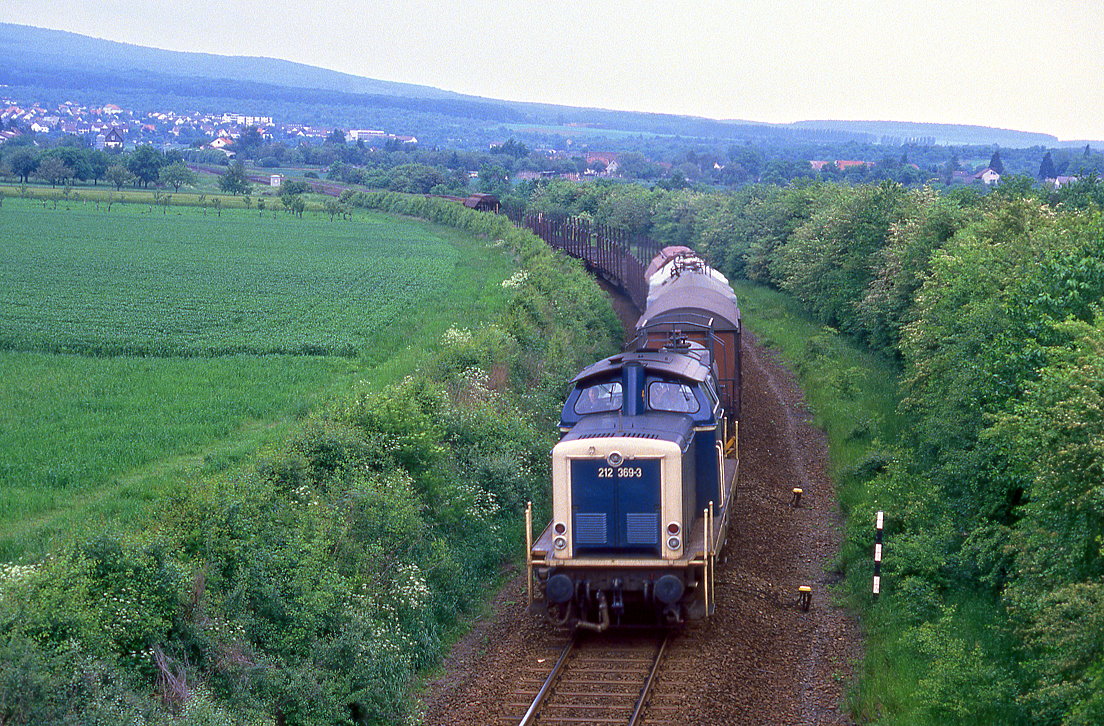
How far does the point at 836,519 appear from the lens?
64.6 feet

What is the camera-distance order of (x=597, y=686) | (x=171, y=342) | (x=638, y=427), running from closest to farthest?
(x=597, y=686), (x=638, y=427), (x=171, y=342)

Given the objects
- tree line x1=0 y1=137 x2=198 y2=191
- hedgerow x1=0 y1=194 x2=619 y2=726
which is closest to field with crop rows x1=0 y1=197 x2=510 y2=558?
hedgerow x1=0 y1=194 x2=619 y2=726

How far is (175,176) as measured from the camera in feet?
423

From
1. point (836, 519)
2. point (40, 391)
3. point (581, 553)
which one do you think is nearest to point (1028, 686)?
point (581, 553)

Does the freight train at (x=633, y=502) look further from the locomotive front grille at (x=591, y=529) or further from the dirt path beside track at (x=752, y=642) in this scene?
the dirt path beside track at (x=752, y=642)

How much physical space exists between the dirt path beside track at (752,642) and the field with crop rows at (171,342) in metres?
5.26

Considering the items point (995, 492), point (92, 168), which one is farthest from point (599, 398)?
point (92, 168)

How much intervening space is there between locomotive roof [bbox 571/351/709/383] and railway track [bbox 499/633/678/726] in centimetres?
381

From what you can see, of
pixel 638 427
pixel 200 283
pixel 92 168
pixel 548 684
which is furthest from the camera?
pixel 92 168

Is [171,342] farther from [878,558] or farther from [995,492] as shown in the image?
[995,492]

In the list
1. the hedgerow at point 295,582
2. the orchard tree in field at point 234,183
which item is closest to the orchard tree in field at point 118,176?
the orchard tree in field at point 234,183

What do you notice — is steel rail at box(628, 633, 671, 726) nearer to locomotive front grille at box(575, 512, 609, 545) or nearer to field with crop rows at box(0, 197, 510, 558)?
locomotive front grille at box(575, 512, 609, 545)

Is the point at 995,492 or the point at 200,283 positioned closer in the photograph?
the point at 995,492

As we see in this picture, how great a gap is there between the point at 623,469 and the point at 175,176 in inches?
5069
